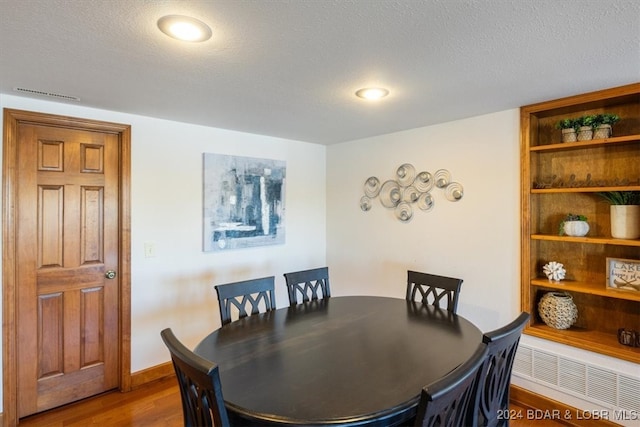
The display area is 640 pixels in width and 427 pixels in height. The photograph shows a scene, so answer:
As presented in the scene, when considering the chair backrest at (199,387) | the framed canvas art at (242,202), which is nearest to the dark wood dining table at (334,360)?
the chair backrest at (199,387)

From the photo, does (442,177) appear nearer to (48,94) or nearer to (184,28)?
(184,28)

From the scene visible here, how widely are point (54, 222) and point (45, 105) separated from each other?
840 mm

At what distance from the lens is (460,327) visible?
6.54ft

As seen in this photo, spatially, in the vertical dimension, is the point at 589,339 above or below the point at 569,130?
below

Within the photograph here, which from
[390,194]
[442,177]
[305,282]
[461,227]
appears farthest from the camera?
[390,194]

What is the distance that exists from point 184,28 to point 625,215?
2762 mm

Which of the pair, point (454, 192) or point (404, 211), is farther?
point (404, 211)

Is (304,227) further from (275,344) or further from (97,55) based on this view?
(97,55)

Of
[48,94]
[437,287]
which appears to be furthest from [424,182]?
[48,94]

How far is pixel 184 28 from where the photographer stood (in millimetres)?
1398

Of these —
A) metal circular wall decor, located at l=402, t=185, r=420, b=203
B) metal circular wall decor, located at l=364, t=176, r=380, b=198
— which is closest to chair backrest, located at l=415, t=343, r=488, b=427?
metal circular wall decor, located at l=402, t=185, r=420, b=203

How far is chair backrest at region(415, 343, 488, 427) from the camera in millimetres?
952

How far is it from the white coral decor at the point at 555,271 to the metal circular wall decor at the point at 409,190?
84 cm

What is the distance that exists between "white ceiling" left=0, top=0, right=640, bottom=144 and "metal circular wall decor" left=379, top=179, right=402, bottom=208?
0.99 m
